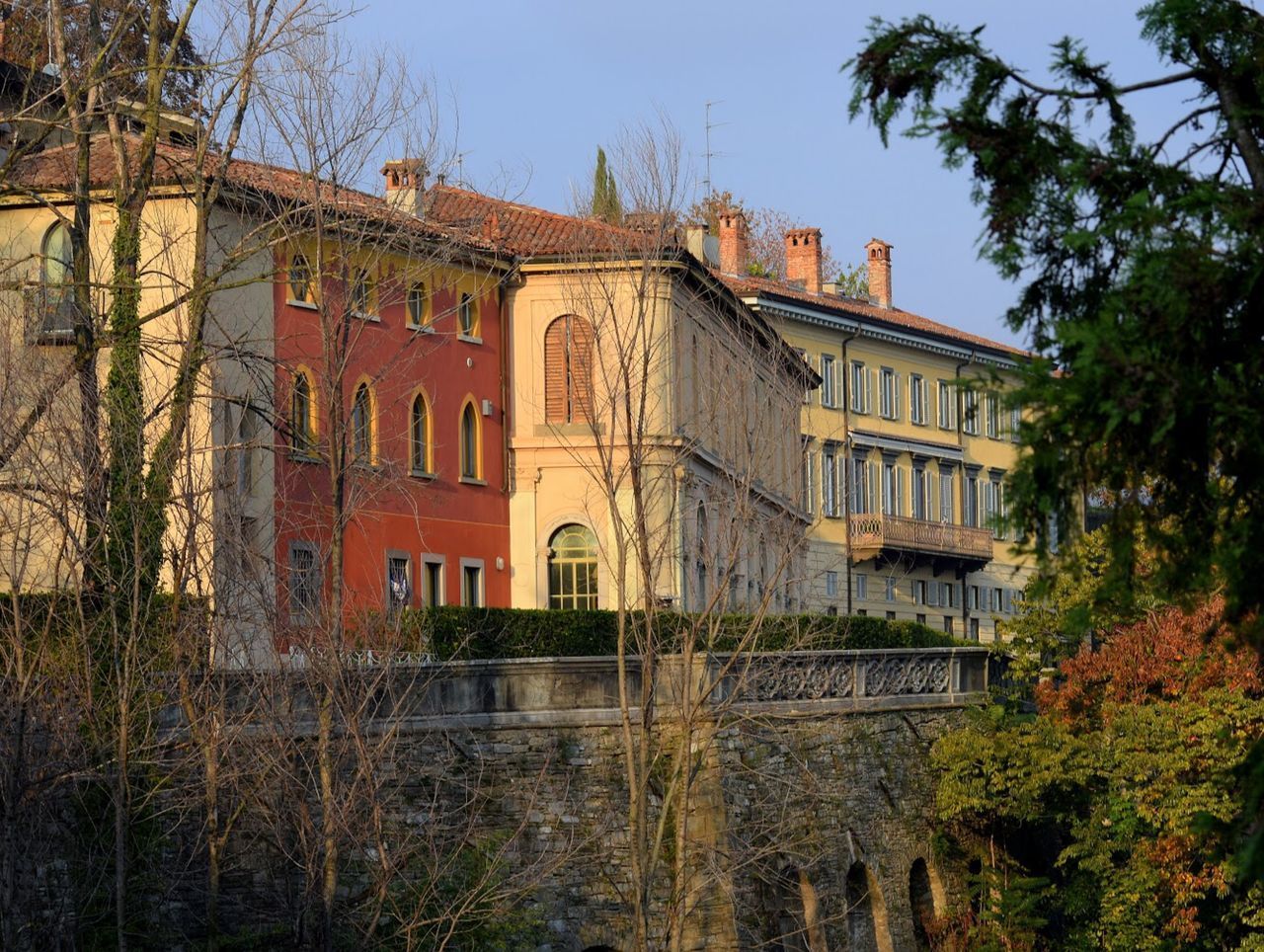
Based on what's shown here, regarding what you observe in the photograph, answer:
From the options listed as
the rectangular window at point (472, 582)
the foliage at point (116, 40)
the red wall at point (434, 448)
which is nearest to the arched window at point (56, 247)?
the foliage at point (116, 40)

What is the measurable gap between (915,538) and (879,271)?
31.9 feet

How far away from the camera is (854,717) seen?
28.9 m

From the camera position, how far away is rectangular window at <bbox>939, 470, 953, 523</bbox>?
215ft

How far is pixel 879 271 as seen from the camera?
67000mm

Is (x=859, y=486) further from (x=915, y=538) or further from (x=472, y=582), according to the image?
(x=472, y=582)

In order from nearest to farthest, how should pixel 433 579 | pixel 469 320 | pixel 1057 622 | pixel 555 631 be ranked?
pixel 1057 622, pixel 555 631, pixel 433 579, pixel 469 320

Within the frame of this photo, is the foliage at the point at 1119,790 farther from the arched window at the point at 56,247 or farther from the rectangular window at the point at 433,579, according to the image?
the arched window at the point at 56,247

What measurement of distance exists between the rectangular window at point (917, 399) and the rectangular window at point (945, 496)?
207 centimetres

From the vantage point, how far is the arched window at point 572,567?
1547 inches

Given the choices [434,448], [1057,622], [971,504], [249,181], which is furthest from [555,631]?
[971,504]

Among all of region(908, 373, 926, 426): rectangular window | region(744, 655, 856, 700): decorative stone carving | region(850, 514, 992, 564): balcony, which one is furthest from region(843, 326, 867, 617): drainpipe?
region(744, 655, 856, 700): decorative stone carving

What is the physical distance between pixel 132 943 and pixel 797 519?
905 centimetres

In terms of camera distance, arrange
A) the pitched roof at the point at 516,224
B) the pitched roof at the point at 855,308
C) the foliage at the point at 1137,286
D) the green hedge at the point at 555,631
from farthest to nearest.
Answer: the pitched roof at the point at 855,308, the pitched roof at the point at 516,224, the green hedge at the point at 555,631, the foliage at the point at 1137,286

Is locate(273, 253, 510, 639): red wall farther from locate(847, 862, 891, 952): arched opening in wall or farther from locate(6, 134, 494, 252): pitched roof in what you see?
locate(847, 862, 891, 952): arched opening in wall
